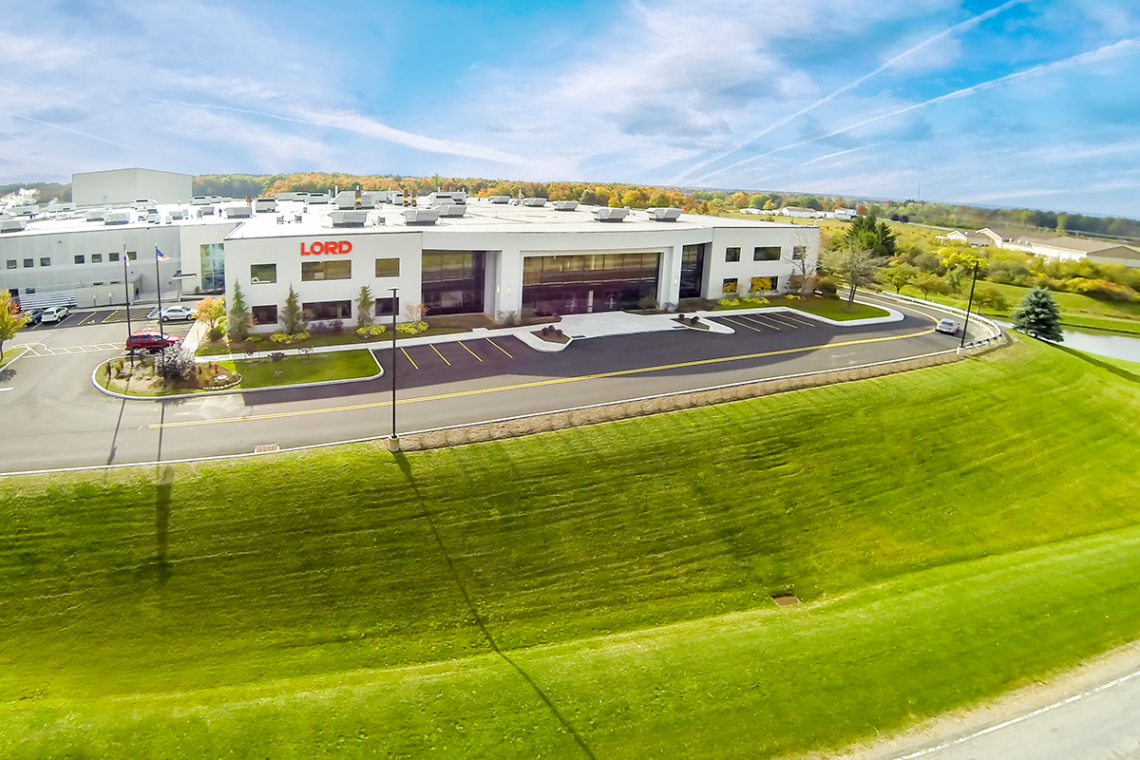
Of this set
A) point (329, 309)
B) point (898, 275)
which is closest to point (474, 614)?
point (329, 309)

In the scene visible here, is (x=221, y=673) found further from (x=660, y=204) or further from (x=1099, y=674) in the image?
(x=660, y=204)

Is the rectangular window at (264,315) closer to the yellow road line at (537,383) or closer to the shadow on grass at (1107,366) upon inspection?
the yellow road line at (537,383)

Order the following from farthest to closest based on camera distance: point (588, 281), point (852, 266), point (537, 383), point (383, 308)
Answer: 1. point (852, 266)
2. point (588, 281)
3. point (383, 308)
4. point (537, 383)

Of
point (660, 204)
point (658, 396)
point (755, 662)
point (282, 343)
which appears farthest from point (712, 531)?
point (660, 204)

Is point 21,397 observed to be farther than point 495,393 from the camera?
No

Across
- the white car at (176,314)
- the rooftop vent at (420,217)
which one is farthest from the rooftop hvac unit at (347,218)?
the white car at (176,314)

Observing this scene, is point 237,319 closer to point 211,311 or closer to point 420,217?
point 211,311

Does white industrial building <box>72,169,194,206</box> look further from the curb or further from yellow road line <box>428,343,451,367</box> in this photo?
yellow road line <box>428,343,451,367</box>
